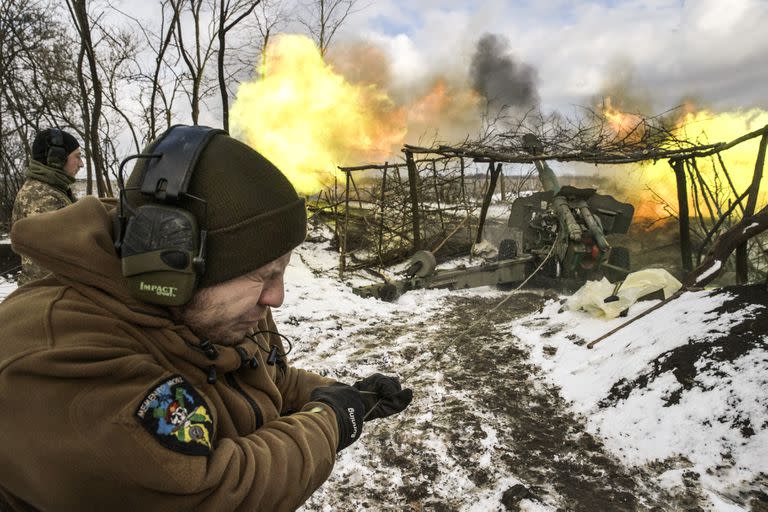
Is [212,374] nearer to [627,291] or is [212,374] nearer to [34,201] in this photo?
[34,201]

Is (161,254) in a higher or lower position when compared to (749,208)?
lower

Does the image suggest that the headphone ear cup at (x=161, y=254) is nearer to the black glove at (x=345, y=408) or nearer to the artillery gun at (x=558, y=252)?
the black glove at (x=345, y=408)

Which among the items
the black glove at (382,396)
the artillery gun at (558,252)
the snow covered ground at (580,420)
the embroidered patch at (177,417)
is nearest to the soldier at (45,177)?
the snow covered ground at (580,420)

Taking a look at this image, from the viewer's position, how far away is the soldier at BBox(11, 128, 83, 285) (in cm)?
440

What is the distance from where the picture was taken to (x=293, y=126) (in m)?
18.4

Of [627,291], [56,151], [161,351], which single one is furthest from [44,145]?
[627,291]

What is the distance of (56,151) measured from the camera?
4477 millimetres

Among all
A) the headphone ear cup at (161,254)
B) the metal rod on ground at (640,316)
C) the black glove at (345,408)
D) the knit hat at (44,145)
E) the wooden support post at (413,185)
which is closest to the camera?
the headphone ear cup at (161,254)

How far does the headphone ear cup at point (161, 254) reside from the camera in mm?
1122

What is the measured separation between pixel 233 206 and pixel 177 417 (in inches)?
21.4

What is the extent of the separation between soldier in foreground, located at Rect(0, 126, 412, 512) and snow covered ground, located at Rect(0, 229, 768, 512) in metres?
1.98

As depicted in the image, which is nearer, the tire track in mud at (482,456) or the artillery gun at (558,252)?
the tire track in mud at (482,456)

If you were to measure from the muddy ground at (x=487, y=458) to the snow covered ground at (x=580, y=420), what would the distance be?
0.01m

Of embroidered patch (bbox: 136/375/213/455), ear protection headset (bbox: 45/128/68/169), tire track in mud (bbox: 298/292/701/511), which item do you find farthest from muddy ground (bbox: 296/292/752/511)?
ear protection headset (bbox: 45/128/68/169)
